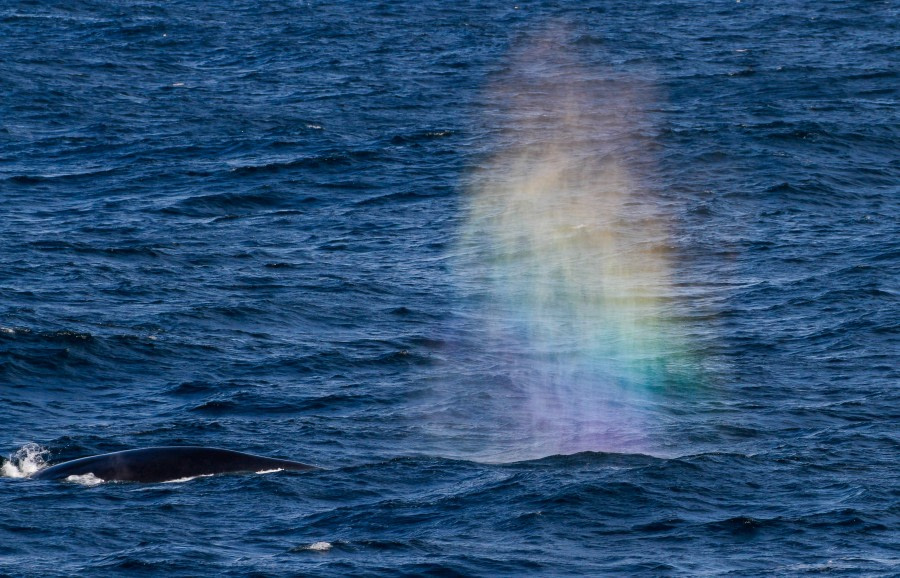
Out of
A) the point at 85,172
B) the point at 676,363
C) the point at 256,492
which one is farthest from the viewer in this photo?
the point at 85,172

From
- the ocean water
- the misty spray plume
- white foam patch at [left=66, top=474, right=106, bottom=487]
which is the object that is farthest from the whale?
the misty spray plume

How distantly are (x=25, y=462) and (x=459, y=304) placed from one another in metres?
17.3

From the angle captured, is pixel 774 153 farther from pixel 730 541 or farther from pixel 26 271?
pixel 730 541

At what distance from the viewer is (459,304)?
46219 mm

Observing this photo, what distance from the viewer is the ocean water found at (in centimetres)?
2745

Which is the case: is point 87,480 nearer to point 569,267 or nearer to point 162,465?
point 162,465

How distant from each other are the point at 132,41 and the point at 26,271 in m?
46.8

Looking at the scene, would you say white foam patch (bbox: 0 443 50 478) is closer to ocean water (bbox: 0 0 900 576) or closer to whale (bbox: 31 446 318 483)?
ocean water (bbox: 0 0 900 576)

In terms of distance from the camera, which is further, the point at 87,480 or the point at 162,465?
the point at 162,465

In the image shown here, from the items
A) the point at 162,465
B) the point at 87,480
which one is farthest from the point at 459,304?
the point at 87,480

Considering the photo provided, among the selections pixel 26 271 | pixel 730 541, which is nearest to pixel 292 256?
pixel 26 271

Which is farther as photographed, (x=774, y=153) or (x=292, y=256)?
(x=774, y=153)

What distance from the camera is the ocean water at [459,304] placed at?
27453 millimetres

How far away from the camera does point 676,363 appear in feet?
132
